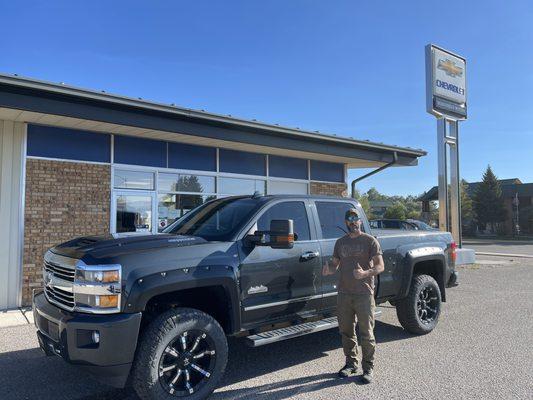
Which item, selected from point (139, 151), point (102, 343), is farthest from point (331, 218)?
point (139, 151)

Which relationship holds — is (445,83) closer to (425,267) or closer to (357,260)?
(425,267)

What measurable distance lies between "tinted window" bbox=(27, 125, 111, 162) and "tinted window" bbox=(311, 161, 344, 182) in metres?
6.41

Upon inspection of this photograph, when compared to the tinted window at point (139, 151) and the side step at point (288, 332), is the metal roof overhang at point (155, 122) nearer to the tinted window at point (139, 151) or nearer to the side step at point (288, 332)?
the tinted window at point (139, 151)

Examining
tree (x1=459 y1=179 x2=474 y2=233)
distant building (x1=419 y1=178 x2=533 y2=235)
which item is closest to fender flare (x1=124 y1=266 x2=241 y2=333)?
distant building (x1=419 y1=178 x2=533 y2=235)

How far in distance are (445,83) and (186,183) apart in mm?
11106

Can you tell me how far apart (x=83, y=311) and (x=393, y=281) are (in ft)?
12.9

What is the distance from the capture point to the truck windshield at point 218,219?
16.1 ft

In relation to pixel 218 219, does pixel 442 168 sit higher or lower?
higher

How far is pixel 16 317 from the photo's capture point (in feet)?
25.9

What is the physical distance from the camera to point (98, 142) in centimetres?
Result: 998

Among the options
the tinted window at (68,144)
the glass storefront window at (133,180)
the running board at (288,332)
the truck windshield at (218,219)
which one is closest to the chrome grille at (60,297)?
the truck windshield at (218,219)

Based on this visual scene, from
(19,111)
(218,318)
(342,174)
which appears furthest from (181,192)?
(218,318)

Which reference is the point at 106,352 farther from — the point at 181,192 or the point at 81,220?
the point at 181,192

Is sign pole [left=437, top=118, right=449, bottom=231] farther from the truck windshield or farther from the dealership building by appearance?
the truck windshield
